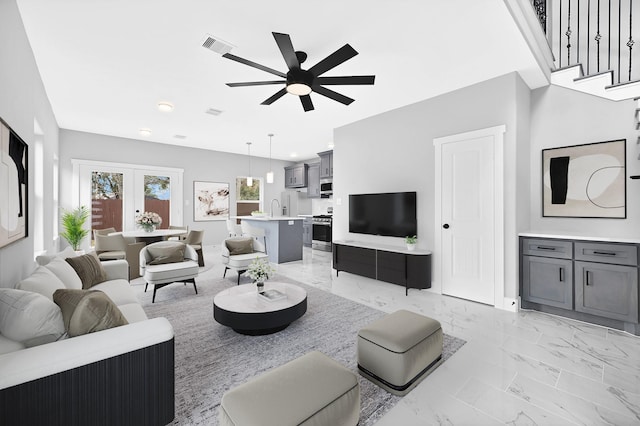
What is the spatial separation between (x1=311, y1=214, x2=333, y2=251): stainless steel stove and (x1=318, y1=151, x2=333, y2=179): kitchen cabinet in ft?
3.84

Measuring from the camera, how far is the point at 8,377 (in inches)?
45.2

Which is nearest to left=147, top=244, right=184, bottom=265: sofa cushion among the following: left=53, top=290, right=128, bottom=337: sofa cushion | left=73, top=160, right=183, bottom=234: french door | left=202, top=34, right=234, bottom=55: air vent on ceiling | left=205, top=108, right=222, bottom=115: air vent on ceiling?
left=205, top=108, right=222, bottom=115: air vent on ceiling

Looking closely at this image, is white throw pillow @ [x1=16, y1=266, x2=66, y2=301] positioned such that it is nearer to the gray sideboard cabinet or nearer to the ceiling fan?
Result: the ceiling fan

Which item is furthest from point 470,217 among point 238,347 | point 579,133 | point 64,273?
point 64,273

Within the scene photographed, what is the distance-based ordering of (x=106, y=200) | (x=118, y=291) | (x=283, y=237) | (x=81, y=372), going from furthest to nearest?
(x=106, y=200) → (x=283, y=237) → (x=118, y=291) → (x=81, y=372)

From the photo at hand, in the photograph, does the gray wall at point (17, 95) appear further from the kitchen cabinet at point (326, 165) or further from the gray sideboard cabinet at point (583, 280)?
the kitchen cabinet at point (326, 165)

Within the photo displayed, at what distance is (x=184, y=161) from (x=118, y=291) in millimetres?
5594

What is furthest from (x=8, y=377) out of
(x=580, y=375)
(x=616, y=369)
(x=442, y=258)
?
(x=442, y=258)

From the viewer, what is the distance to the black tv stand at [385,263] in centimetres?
404

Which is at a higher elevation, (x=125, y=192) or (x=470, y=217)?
(x=125, y=192)

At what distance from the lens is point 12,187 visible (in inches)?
86.4

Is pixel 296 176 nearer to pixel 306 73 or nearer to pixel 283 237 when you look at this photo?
pixel 283 237

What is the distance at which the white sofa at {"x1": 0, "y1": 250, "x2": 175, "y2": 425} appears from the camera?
3.92 feet

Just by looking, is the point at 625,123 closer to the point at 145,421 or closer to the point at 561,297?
the point at 561,297
